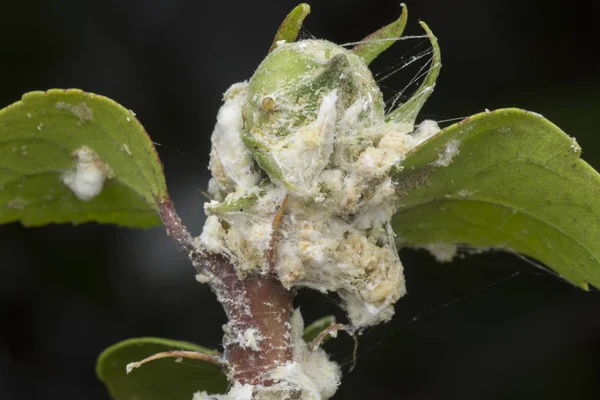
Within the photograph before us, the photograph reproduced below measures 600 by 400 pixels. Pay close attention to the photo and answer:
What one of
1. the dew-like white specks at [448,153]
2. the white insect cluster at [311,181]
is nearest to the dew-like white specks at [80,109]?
the white insect cluster at [311,181]

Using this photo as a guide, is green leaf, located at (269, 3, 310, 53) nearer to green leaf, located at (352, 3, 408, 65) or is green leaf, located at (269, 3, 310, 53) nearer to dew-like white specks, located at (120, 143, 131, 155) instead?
green leaf, located at (352, 3, 408, 65)

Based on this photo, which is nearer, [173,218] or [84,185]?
[173,218]

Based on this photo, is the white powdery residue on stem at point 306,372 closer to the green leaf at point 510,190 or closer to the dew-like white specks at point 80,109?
the green leaf at point 510,190

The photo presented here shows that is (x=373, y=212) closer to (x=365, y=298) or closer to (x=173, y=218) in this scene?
(x=365, y=298)

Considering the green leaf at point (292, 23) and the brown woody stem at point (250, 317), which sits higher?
the green leaf at point (292, 23)

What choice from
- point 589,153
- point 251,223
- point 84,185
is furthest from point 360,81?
point 589,153

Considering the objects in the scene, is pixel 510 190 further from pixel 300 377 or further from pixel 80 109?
pixel 80 109
